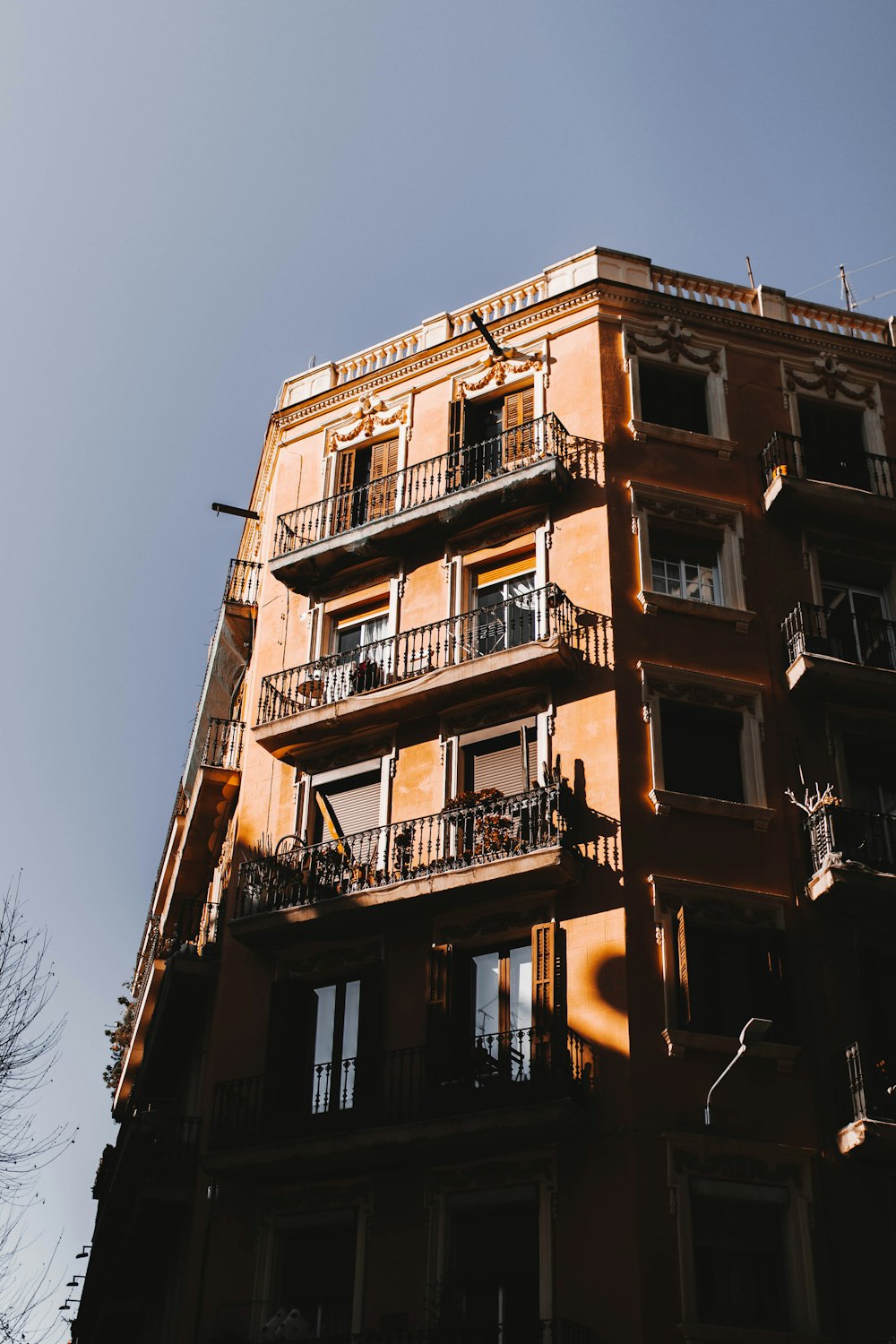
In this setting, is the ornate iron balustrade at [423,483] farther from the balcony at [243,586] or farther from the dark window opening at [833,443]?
the dark window opening at [833,443]

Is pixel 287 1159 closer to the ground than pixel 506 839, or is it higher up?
closer to the ground

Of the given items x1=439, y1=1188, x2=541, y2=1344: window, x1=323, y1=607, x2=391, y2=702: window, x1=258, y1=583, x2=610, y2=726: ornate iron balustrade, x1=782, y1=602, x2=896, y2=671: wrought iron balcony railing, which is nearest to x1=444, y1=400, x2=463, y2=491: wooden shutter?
x1=323, y1=607, x2=391, y2=702: window

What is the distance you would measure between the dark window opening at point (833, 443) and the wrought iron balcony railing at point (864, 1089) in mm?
10124

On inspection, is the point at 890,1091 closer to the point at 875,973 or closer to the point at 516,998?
the point at 875,973

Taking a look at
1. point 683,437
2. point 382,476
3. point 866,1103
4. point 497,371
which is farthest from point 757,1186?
point 497,371

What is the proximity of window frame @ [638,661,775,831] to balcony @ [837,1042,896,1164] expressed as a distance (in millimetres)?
3489

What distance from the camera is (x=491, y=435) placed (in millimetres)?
25531

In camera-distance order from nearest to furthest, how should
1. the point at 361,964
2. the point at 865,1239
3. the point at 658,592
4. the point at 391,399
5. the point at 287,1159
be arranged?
the point at 865,1239 < the point at 287,1159 < the point at 361,964 < the point at 658,592 < the point at 391,399

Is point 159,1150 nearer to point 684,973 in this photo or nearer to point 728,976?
point 684,973

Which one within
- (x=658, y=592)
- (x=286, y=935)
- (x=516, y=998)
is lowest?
(x=516, y=998)

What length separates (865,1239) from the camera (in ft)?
55.7

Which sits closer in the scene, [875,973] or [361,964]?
[875,973]

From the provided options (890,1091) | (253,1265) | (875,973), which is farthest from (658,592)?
(253,1265)

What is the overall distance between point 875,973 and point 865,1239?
3534mm
